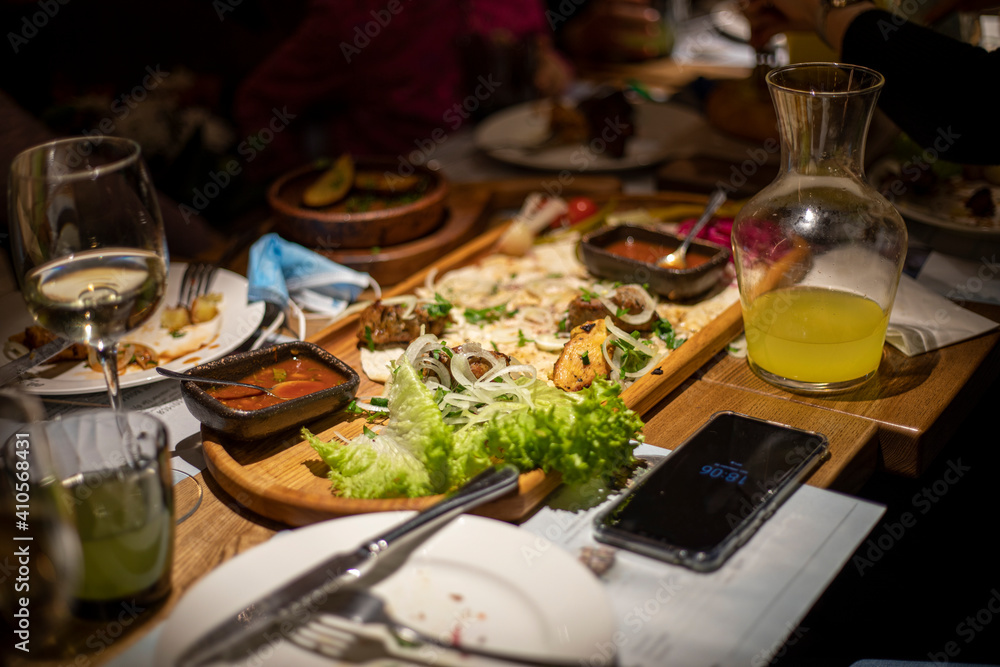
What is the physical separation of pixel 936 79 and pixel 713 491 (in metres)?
1.41

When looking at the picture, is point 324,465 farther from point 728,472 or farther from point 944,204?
point 944,204

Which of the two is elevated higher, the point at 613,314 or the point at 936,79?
the point at 936,79

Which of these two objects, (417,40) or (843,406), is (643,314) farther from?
(417,40)

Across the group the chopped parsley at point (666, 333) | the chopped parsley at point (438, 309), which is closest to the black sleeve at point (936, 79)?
the chopped parsley at point (666, 333)

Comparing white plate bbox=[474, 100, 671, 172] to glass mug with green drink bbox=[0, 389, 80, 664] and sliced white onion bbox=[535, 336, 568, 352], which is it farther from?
glass mug with green drink bbox=[0, 389, 80, 664]

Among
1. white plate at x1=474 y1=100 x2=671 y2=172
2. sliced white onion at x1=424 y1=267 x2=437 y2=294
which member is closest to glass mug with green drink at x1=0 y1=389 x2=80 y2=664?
sliced white onion at x1=424 y1=267 x2=437 y2=294

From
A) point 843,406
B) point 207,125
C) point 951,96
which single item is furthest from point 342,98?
point 843,406

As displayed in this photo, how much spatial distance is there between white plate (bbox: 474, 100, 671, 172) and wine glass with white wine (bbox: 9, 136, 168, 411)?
6.55 ft

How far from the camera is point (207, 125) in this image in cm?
346

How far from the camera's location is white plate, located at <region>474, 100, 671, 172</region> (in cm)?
323

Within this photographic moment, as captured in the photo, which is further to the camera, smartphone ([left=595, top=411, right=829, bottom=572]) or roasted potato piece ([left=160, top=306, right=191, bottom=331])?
roasted potato piece ([left=160, top=306, right=191, bottom=331])

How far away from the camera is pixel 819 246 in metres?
1.69

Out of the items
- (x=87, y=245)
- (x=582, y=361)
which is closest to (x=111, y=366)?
(x=87, y=245)

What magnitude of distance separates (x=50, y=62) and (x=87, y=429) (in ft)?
12.5
